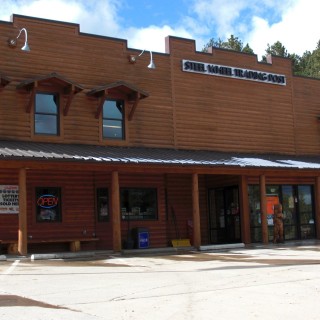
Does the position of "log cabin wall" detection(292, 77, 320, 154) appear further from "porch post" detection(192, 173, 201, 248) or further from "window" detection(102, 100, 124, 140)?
"window" detection(102, 100, 124, 140)

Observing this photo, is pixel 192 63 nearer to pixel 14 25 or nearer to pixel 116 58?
pixel 116 58

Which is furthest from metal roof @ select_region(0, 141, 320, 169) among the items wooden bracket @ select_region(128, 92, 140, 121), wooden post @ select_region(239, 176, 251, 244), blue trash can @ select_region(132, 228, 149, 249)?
blue trash can @ select_region(132, 228, 149, 249)

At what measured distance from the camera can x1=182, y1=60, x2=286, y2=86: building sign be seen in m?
22.0

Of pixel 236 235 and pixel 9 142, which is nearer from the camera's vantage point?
pixel 9 142

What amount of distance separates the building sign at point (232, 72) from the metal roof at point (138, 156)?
11.1 feet

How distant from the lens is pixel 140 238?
19297mm

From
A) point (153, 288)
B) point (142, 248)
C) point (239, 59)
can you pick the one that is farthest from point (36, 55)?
point (153, 288)

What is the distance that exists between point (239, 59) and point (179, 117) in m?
4.43

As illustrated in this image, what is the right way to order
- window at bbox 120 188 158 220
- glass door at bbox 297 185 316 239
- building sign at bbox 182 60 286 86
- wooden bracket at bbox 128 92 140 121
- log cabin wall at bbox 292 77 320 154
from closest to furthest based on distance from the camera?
wooden bracket at bbox 128 92 140 121 < window at bbox 120 188 158 220 < building sign at bbox 182 60 286 86 < glass door at bbox 297 185 316 239 < log cabin wall at bbox 292 77 320 154

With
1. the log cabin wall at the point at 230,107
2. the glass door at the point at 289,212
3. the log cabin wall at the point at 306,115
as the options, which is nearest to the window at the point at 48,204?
the log cabin wall at the point at 230,107

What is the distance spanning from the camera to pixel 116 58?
20312 mm

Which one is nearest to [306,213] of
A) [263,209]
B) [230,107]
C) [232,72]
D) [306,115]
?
[263,209]

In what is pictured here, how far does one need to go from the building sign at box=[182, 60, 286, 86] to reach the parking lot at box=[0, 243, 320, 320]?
9.36 metres

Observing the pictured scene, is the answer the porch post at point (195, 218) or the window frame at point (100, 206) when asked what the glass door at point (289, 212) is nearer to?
the porch post at point (195, 218)
